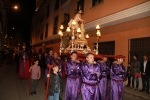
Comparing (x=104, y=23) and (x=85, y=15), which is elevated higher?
(x=85, y=15)

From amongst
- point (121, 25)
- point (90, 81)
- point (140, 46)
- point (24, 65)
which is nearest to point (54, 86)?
point (90, 81)

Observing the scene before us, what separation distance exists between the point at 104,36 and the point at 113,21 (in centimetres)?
302

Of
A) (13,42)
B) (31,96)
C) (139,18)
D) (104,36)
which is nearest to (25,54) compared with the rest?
(31,96)

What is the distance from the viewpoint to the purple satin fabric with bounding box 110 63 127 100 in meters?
6.05

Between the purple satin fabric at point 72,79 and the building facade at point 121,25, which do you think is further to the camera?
the building facade at point 121,25

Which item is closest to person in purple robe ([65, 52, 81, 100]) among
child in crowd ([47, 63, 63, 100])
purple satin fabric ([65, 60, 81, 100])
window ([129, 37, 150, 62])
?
purple satin fabric ([65, 60, 81, 100])

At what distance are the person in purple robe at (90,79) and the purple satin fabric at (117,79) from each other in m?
1.37

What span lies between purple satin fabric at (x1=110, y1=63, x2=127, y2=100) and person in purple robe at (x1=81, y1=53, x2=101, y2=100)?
1.37 m

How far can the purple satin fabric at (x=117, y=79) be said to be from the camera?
238 inches

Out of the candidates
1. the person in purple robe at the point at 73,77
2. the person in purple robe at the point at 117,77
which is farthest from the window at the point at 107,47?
the person in purple robe at the point at 73,77

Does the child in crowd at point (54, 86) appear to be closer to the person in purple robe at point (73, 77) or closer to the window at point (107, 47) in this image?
the person in purple robe at point (73, 77)

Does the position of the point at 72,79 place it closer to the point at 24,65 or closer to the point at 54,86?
the point at 54,86

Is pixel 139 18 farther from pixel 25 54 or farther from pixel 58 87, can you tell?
pixel 25 54

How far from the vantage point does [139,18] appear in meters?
9.45
